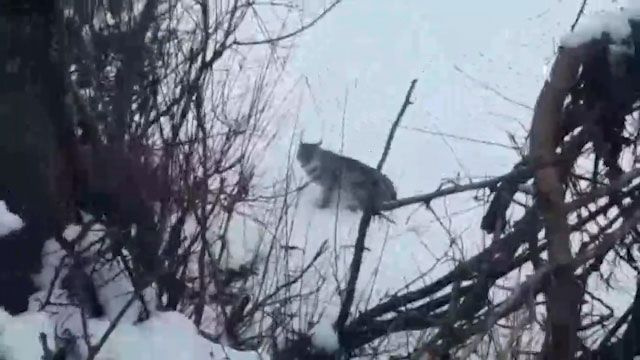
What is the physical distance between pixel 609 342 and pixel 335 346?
103 cm

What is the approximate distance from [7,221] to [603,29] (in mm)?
2407

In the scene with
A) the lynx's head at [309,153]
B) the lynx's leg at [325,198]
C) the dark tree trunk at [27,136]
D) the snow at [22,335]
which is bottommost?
the snow at [22,335]

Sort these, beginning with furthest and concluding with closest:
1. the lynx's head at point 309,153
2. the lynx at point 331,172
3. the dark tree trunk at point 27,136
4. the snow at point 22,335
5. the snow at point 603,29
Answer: the lynx's head at point 309,153 < the lynx at point 331,172 < the dark tree trunk at point 27,136 < the snow at point 22,335 < the snow at point 603,29

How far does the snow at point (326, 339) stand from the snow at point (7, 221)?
1216mm

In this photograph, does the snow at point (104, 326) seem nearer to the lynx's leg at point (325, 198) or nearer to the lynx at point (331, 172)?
the lynx at point (331, 172)

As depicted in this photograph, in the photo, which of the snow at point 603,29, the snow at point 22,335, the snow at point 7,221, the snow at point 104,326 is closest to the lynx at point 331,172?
the snow at point 104,326

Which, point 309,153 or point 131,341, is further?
point 309,153

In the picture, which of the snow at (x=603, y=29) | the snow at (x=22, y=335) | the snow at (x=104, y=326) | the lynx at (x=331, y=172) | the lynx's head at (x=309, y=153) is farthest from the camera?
the lynx's head at (x=309, y=153)

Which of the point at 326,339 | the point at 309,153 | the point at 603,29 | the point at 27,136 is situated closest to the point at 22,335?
the point at 27,136

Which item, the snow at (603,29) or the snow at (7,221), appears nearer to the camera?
the snow at (603,29)

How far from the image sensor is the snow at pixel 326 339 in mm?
3529

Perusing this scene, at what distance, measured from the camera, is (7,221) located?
3.91m

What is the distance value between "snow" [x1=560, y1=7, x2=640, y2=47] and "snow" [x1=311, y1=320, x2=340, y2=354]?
149cm

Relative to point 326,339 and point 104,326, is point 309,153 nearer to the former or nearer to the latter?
point 104,326
